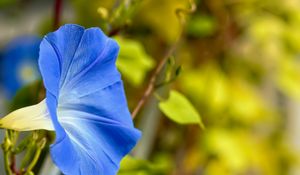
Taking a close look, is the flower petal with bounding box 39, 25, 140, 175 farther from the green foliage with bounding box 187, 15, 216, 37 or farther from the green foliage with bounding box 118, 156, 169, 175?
the green foliage with bounding box 187, 15, 216, 37

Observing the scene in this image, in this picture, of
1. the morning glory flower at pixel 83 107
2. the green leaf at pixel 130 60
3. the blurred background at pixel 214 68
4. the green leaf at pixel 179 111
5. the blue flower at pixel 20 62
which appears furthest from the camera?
the blue flower at pixel 20 62

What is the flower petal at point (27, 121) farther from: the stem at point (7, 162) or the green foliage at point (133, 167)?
the green foliage at point (133, 167)

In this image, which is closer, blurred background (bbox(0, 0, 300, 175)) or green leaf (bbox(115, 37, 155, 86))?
green leaf (bbox(115, 37, 155, 86))

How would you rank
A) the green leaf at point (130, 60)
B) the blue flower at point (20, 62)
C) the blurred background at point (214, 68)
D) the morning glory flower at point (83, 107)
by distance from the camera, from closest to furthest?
1. the morning glory flower at point (83, 107)
2. the green leaf at point (130, 60)
3. the blurred background at point (214, 68)
4. the blue flower at point (20, 62)

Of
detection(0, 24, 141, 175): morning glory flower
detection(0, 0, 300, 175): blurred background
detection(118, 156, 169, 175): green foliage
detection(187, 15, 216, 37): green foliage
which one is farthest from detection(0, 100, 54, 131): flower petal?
detection(187, 15, 216, 37): green foliage

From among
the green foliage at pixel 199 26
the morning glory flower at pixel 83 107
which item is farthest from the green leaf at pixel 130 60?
the green foliage at pixel 199 26

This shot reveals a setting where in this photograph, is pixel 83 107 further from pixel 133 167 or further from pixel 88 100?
pixel 133 167
